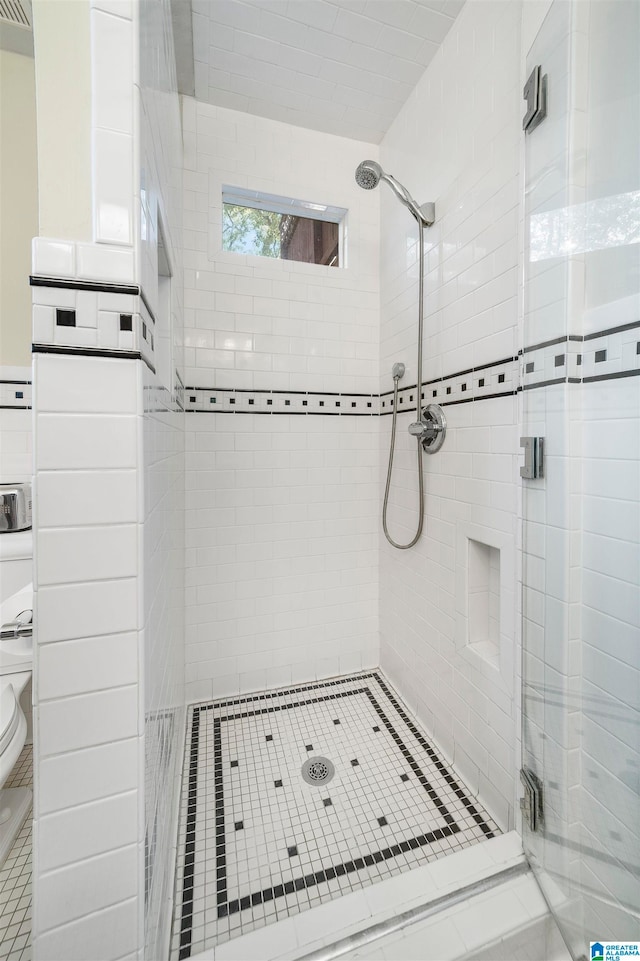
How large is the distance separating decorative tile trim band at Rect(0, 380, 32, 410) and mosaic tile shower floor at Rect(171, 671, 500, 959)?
1.46 metres

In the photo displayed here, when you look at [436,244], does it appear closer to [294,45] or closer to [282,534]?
[294,45]

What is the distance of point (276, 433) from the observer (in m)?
1.83

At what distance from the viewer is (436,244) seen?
1.49 meters

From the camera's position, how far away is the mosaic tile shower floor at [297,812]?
986 mm

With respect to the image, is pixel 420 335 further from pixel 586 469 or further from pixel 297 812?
pixel 297 812

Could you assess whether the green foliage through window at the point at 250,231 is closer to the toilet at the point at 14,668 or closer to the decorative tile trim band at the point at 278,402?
the decorative tile trim band at the point at 278,402

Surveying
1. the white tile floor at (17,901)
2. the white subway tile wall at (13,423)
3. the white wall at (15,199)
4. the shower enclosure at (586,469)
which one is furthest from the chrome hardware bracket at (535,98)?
the white tile floor at (17,901)

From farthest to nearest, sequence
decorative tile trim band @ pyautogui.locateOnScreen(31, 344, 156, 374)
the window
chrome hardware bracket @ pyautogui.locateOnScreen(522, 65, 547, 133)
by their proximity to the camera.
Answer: the window
chrome hardware bracket @ pyautogui.locateOnScreen(522, 65, 547, 133)
decorative tile trim band @ pyautogui.locateOnScreen(31, 344, 156, 374)

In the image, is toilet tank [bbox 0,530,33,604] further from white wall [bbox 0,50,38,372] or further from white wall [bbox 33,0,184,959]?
white wall [bbox 33,0,184,959]

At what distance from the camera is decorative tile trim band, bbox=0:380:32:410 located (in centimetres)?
134

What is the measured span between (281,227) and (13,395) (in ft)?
4.74

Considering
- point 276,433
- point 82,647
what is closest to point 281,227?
point 276,433

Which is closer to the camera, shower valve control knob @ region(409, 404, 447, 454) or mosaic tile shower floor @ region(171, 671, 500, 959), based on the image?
mosaic tile shower floor @ region(171, 671, 500, 959)

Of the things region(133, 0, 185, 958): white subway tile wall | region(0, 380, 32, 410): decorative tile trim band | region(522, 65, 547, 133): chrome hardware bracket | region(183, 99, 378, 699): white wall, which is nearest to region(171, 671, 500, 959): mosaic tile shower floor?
region(133, 0, 185, 958): white subway tile wall
